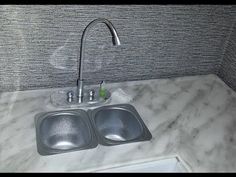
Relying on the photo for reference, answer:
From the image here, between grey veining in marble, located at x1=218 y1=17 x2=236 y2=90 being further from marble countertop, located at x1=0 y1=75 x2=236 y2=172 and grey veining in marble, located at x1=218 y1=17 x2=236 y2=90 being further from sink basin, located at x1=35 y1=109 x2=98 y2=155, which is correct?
sink basin, located at x1=35 y1=109 x2=98 y2=155

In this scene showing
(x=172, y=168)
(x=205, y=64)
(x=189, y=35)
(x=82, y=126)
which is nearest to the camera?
(x=172, y=168)

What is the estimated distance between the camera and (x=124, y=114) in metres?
1.45

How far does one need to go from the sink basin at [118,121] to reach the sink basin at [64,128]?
0.05 meters

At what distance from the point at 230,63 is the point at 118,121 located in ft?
2.51

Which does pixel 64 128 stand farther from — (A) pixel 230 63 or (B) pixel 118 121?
(A) pixel 230 63

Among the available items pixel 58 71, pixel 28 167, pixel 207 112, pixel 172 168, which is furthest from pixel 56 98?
pixel 207 112

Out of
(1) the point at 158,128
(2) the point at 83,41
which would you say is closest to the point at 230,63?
(1) the point at 158,128

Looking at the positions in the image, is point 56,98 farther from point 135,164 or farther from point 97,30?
point 135,164

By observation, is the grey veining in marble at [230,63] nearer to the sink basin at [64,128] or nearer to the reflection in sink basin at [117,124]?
the reflection in sink basin at [117,124]

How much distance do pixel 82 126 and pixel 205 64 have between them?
871 millimetres

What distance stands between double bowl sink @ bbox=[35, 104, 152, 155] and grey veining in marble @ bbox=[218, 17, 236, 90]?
677 mm

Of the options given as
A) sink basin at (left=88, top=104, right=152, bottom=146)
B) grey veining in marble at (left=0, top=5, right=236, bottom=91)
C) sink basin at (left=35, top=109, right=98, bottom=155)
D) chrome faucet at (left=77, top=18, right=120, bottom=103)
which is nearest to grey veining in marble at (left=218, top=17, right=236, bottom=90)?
grey veining in marble at (left=0, top=5, right=236, bottom=91)

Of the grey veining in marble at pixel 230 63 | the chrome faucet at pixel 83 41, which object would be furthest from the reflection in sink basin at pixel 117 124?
the grey veining in marble at pixel 230 63

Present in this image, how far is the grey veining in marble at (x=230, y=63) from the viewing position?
66.0 inches
